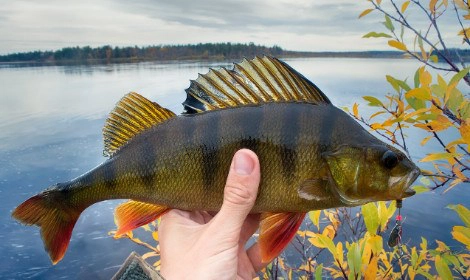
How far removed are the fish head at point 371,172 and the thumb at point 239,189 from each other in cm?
32

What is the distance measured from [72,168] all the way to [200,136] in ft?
37.8

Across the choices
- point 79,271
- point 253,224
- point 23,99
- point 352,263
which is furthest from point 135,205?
point 23,99

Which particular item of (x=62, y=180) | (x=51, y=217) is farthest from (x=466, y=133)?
(x=62, y=180)

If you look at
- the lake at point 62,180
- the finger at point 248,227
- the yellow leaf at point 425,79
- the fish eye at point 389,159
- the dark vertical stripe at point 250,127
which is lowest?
the lake at point 62,180

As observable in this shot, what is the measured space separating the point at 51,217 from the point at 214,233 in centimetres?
81

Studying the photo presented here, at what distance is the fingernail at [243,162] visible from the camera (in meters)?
1.68

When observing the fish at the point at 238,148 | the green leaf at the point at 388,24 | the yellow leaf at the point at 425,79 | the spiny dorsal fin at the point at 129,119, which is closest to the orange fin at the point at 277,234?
the fish at the point at 238,148

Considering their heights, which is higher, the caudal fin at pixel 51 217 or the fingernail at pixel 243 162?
the fingernail at pixel 243 162

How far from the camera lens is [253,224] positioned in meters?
2.48

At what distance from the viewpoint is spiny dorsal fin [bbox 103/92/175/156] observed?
6.39 feet

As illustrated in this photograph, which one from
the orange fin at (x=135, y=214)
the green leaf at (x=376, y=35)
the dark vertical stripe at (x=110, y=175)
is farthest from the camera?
the green leaf at (x=376, y=35)

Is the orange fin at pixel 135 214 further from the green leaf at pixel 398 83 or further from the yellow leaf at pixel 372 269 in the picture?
the green leaf at pixel 398 83

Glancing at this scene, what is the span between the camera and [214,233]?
192cm

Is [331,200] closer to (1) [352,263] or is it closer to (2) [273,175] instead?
(2) [273,175]
